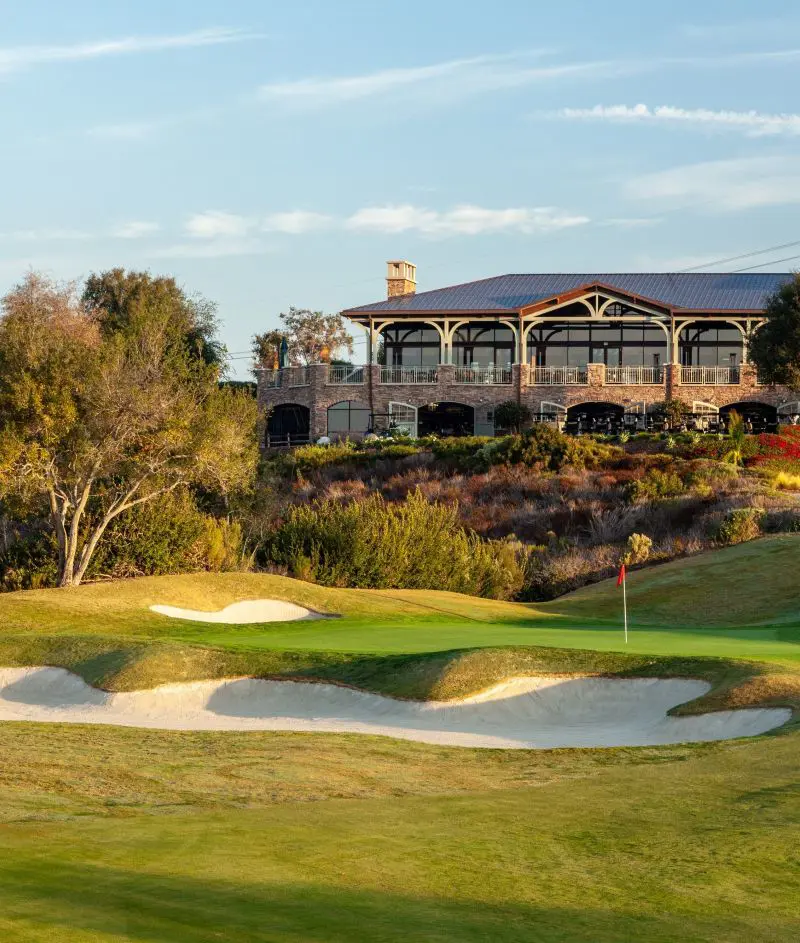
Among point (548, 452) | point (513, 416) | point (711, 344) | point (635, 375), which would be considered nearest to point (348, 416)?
point (513, 416)

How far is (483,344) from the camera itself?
225 feet

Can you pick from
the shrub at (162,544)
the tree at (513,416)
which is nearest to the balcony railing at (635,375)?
the tree at (513,416)

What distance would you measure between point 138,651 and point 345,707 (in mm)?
3347

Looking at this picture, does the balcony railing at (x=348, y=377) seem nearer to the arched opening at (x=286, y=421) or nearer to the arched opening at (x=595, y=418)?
the arched opening at (x=286, y=421)

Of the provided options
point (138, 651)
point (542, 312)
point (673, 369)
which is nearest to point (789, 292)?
point (673, 369)

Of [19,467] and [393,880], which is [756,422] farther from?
[393,880]

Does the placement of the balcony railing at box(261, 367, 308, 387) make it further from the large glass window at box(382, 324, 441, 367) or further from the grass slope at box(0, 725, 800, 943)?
the grass slope at box(0, 725, 800, 943)

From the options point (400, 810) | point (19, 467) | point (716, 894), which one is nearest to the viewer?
point (716, 894)

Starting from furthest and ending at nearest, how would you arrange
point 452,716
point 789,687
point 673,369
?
point 673,369 → point 452,716 → point 789,687

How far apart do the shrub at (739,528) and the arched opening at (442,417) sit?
31678 mm

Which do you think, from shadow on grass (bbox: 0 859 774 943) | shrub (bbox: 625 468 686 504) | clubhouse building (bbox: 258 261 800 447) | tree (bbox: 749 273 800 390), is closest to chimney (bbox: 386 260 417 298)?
clubhouse building (bbox: 258 261 800 447)

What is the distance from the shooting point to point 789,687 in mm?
12961

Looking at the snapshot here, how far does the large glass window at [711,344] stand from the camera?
66625 mm

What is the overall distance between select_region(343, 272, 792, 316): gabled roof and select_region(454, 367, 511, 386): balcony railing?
119 inches
